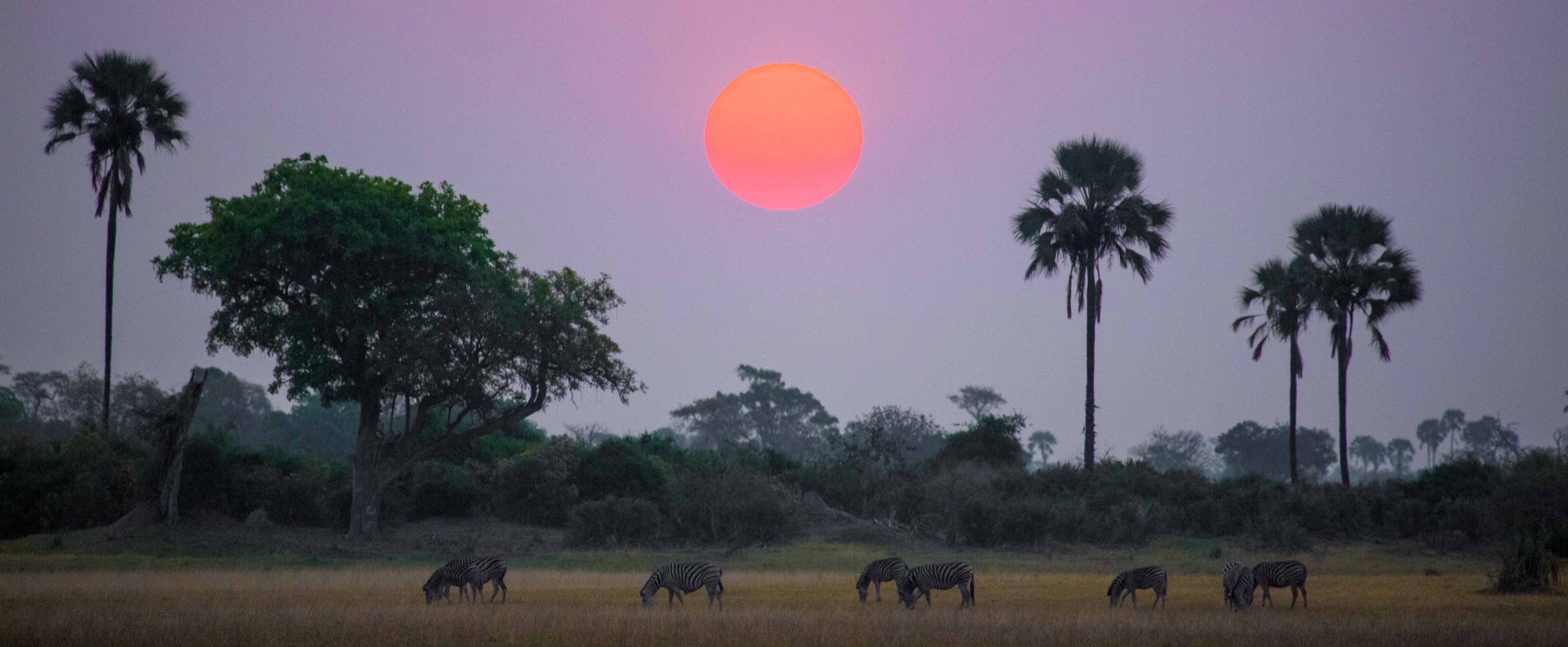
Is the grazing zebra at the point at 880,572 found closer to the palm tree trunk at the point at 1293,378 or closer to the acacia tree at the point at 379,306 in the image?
the acacia tree at the point at 379,306

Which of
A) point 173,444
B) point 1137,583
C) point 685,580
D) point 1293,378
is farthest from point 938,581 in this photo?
point 1293,378

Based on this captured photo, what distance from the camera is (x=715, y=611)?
70.6 ft

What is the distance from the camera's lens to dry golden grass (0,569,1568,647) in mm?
17031

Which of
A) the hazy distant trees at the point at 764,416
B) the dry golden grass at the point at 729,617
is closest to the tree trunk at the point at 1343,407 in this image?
the dry golden grass at the point at 729,617

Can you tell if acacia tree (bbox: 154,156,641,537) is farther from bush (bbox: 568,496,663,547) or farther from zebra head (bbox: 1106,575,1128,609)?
zebra head (bbox: 1106,575,1128,609)

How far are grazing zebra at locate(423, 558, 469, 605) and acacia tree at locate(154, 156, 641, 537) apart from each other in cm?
1649

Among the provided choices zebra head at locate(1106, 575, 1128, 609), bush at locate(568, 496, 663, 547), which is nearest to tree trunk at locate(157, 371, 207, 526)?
bush at locate(568, 496, 663, 547)

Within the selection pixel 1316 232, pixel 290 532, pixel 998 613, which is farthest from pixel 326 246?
pixel 1316 232

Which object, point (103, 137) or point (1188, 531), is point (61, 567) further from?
point (1188, 531)

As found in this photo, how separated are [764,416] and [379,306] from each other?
295 feet

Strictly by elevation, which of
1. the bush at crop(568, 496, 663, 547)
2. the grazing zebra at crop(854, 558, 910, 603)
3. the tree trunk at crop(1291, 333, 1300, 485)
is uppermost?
the tree trunk at crop(1291, 333, 1300, 485)

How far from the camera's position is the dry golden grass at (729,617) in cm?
1703

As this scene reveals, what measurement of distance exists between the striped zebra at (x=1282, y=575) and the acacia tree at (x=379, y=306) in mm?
24818

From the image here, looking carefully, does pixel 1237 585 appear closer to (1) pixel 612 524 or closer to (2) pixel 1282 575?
(2) pixel 1282 575
